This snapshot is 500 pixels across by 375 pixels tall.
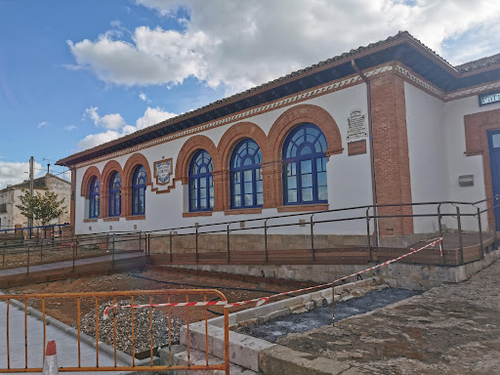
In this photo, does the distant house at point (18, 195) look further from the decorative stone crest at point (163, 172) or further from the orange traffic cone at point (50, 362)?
the orange traffic cone at point (50, 362)

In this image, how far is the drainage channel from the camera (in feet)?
14.5

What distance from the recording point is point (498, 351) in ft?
11.0

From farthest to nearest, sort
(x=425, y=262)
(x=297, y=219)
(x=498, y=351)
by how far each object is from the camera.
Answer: (x=297, y=219)
(x=425, y=262)
(x=498, y=351)

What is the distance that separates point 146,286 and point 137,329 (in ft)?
16.1

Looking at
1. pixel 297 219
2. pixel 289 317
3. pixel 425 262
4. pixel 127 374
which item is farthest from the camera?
pixel 297 219

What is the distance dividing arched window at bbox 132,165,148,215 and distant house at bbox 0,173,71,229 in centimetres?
2772

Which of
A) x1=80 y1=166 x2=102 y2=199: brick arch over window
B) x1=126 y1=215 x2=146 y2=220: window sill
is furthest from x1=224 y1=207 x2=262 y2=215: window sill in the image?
x1=80 y1=166 x2=102 y2=199: brick arch over window

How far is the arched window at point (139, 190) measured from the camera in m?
16.8

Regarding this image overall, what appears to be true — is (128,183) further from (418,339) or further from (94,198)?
(418,339)

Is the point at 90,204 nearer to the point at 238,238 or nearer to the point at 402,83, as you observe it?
the point at 238,238

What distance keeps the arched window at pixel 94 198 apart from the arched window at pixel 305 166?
13.1 m

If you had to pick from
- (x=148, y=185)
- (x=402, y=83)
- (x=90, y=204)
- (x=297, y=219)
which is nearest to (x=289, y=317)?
(x=297, y=219)

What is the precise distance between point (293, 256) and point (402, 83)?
5175 mm

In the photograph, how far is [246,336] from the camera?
3.87 m
